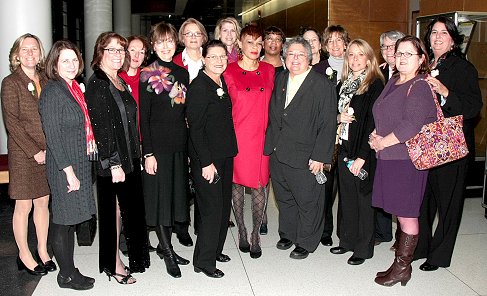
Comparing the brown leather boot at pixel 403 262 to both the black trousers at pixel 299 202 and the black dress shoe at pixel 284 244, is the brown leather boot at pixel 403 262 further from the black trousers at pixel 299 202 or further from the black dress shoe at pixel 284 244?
the black dress shoe at pixel 284 244

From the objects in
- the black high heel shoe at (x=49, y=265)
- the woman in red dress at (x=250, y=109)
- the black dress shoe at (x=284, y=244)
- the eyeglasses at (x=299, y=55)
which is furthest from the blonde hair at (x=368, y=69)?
the black high heel shoe at (x=49, y=265)

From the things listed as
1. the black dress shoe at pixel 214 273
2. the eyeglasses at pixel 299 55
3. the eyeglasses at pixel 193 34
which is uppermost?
the eyeglasses at pixel 193 34

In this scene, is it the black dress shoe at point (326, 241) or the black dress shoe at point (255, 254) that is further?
the black dress shoe at point (326, 241)

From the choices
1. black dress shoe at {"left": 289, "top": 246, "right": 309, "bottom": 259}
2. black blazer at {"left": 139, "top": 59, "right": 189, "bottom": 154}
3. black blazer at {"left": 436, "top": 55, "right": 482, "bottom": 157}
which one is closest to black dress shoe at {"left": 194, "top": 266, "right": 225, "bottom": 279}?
black dress shoe at {"left": 289, "top": 246, "right": 309, "bottom": 259}

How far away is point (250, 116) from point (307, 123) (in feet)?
1.44

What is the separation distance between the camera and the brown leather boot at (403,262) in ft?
11.6

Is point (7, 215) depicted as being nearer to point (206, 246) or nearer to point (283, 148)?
point (206, 246)

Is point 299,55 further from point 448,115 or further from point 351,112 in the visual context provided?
point 448,115

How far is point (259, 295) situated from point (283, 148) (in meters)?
1.12

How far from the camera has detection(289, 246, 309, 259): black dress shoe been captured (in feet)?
13.6

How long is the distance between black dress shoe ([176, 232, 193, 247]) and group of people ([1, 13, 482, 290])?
470 mm

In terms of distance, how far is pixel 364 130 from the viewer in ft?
12.4

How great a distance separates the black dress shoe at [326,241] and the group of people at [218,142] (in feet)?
0.66

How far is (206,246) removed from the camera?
12.3ft
